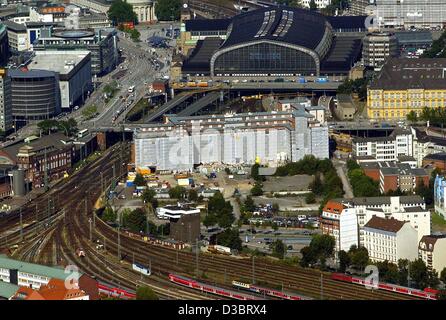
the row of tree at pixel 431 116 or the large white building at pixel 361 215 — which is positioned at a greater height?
the row of tree at pixel 431 116

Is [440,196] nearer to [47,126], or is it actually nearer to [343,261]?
[343,261]

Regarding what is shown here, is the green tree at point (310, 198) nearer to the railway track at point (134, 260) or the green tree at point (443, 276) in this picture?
the railway track at point (134, 260)

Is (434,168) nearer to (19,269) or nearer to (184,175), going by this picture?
(184,175)

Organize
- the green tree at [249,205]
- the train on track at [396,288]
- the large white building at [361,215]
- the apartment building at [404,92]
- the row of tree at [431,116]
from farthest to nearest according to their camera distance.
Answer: the apartment building at [404,92] → the row of tree at [431,116] → the green tree at [249,205] → the large white building at [361,215] → the train on track at [396,288]

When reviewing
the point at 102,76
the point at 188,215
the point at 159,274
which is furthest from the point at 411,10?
the point at 159,274

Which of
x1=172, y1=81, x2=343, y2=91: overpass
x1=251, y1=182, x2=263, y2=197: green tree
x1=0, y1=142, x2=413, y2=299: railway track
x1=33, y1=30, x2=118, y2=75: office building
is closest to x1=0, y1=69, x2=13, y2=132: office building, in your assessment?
x1=172, y1=81, x2=343, y2=91: overpass

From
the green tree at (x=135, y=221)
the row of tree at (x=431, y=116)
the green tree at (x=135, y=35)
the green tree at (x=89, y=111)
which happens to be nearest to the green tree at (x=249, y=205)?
the green tree at (x=135, y=221)

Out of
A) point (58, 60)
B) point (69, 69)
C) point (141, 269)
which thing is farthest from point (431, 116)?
point (141, 269)
